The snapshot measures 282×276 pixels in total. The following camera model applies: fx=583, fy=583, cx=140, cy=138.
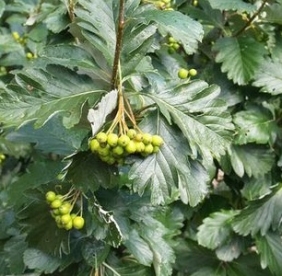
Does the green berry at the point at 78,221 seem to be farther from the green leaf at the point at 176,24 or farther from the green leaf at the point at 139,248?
the green leaf at the point at 176,24

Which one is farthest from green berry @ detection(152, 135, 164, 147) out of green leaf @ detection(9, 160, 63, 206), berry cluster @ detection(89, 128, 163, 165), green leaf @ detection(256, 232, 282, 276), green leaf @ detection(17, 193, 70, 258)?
green leaf @ detection(256, 232, 282, 276)

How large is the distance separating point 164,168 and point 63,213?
0.77 feet

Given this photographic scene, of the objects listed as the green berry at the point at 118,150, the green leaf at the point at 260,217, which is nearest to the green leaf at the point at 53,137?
the green berry at the point at 118,150

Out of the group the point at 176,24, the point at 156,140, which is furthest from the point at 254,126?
the point at 156,140

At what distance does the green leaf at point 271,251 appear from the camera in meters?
1.68

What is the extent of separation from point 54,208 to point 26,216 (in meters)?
0.12

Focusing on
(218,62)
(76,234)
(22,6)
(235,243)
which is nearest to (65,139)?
(76,234)

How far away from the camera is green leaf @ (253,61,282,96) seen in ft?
5.54

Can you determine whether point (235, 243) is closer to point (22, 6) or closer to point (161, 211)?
point (161, 211)

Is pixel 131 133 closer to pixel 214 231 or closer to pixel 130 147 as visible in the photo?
pixel 130 147

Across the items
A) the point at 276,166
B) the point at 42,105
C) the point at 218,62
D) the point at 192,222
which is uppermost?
the point at 42,105

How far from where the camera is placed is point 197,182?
115 centimetres

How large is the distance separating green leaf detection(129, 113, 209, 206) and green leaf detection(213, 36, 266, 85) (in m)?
0.61

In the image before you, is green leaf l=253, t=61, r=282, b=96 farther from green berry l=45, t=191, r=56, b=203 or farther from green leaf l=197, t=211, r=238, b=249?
green berry l=45, t=191, r=56, b=203
